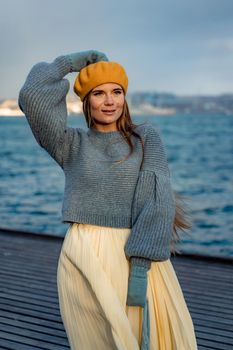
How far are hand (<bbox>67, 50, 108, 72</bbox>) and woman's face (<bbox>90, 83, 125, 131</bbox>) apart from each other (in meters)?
0.14

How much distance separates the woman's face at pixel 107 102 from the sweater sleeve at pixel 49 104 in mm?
110

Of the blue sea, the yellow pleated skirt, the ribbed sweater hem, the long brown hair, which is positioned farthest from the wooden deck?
the ribbed sweater hem

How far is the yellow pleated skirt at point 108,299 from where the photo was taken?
194 cm

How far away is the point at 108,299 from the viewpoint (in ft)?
6.33

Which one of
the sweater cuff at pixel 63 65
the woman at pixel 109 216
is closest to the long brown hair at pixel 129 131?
the woman at pixel 109 216

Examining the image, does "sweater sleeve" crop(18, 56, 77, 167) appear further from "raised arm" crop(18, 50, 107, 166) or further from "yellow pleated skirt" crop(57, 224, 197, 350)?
"yellow pleated skirt" crop(57, 224, 197, 350)

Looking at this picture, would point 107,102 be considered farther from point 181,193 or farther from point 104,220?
point 181,193

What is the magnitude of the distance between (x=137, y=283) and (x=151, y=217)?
236 mm

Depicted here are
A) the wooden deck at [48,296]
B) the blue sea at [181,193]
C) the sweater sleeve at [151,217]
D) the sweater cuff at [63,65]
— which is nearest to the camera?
the sweater sleeve at [151,217]

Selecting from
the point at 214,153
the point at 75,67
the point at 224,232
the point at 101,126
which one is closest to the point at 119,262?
the point at 101,126

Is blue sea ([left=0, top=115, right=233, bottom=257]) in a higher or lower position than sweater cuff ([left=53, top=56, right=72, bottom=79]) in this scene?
lower

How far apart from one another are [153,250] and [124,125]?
0.50 m

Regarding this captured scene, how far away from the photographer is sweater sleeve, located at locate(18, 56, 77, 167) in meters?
1.97

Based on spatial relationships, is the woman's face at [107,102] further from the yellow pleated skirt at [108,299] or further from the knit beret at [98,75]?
the yellow pleated skirt at [108,299]
